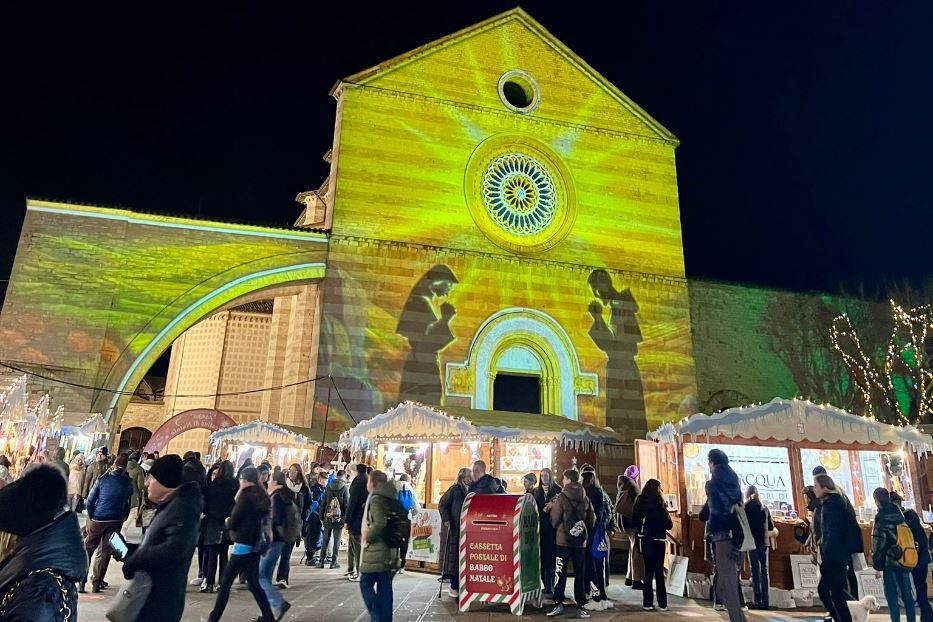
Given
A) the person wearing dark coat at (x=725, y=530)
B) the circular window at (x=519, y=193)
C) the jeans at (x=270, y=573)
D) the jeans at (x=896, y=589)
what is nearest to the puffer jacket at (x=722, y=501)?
the person wearing dark coat at (x=725, y=530)

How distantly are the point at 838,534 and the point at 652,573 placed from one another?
261 cm

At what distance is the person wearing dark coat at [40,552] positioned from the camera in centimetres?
244

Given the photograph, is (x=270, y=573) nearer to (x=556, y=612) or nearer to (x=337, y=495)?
(x=556, y=612)

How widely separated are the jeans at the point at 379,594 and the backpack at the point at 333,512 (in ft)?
17.7

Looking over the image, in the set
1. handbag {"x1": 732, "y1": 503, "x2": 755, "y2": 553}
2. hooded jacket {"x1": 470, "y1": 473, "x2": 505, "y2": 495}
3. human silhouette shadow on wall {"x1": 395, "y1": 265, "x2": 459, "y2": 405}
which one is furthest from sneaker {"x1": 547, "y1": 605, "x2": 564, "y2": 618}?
human silhouette shadow on wall {"x1": 395, "y1": 265, "x2": 459, "y2": 405}

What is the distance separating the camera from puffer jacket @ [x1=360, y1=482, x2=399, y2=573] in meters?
5.20

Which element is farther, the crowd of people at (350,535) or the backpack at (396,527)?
the backpack at (396,527)

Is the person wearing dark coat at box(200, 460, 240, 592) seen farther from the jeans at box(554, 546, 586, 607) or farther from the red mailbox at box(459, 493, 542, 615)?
the jeans at box(554, 546, 586, 607)

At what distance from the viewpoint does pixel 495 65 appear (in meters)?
19.5

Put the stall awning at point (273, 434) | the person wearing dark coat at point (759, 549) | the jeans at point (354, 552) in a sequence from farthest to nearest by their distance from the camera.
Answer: the stall awning at point (273, 434), the jeans at point (354, 552), the person wearing dark coat at point (759, 549)

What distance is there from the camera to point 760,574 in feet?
26.5

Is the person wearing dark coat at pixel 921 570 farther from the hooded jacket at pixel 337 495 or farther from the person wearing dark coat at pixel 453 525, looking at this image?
the hooded jacket at pixel 337 495

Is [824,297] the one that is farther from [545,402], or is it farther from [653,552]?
[653,552]

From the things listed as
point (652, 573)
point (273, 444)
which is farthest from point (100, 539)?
point (273, 444)
